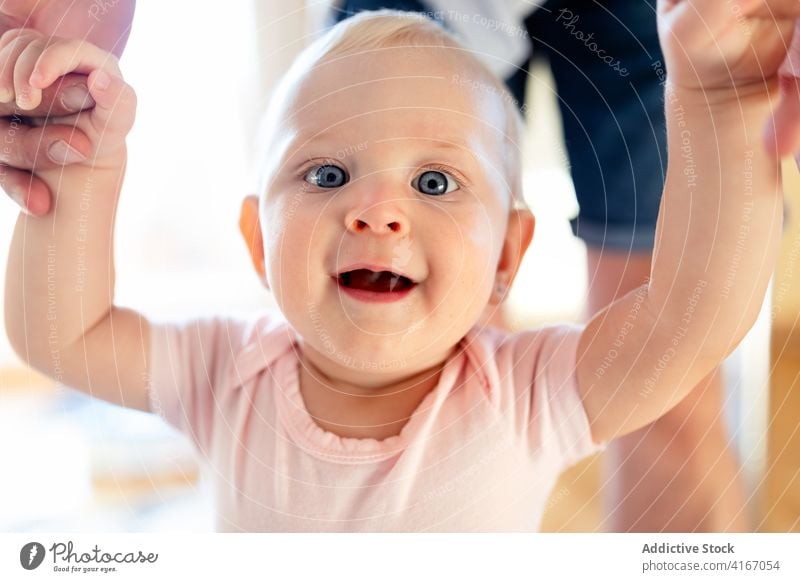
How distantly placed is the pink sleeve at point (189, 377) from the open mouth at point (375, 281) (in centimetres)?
10

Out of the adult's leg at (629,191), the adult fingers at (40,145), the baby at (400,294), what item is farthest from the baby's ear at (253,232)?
the adult's leg at (629,191)

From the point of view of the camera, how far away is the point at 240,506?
0.58 meters

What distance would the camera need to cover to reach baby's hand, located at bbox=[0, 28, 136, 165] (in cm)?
54

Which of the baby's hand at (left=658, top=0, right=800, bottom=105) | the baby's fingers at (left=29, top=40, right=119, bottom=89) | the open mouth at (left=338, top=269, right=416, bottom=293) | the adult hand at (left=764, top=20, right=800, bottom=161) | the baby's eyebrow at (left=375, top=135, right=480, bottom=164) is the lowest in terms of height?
the open mouth at (left=338, top=269, right=416, bottom=293)

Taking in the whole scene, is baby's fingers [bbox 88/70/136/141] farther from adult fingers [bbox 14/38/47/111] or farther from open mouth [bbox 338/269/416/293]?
open mouth [bbox 338/269/416/293]

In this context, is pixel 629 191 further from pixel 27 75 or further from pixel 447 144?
pixel 27 75

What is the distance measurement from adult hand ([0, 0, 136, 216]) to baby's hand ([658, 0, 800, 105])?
0.34 metres

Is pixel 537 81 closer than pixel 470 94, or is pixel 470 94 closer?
pixel 470 94

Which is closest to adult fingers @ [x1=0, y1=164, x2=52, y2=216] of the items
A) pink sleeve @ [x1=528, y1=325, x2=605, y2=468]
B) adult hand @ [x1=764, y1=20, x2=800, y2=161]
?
pink sleeve @ [x1=528, y1=325, x2=605, y2=468]

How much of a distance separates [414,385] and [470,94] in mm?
185

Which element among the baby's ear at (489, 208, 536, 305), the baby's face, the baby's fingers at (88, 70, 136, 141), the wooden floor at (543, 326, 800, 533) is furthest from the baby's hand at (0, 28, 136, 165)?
the wooden floor at (543, 326, 800, 533)

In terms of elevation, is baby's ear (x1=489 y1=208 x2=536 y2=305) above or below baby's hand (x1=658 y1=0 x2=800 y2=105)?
below

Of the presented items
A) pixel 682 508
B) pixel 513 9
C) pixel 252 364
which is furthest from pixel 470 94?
pixel 682 508

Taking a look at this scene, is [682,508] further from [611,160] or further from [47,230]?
[47,230]
